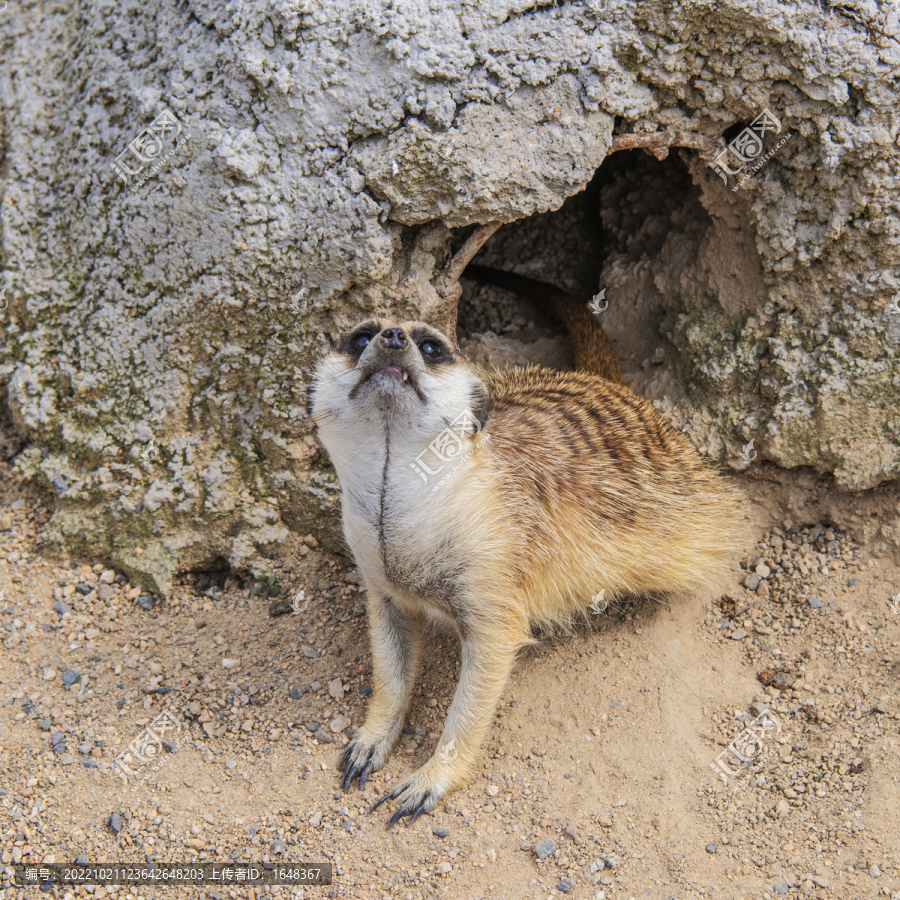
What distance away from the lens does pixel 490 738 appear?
2443 millimetres

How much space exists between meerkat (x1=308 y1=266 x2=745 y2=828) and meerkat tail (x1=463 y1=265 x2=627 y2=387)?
0.16 metres

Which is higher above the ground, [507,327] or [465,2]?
[465,2]

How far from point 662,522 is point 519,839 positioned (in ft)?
3.56

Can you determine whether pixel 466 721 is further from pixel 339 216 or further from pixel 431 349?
pixel 339 216

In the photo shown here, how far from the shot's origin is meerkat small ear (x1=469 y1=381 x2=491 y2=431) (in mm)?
2080

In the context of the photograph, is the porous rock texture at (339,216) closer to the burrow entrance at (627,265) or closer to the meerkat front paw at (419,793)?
the burrow entrance at (627,265)

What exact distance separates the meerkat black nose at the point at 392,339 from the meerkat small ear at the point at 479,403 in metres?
0.29

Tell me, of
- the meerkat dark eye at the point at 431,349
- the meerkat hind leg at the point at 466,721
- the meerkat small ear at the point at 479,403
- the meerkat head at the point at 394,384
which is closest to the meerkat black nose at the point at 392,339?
the meerkat head at the point at 394,384

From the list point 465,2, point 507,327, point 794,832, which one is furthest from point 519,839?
point 465,2

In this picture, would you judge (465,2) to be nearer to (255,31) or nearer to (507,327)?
(255,31)

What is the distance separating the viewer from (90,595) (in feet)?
9.20

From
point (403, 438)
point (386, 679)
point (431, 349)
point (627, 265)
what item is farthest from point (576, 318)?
point (386, 679)

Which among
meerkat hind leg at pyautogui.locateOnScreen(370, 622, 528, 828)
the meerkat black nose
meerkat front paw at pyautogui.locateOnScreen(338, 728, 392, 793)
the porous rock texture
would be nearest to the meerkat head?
the meerkat black nose

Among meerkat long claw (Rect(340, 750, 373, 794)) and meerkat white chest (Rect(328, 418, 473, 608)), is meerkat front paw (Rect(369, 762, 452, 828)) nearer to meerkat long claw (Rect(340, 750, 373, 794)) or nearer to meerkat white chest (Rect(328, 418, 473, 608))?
meerkat long claw (Rect(340, 750, 373, 794))
